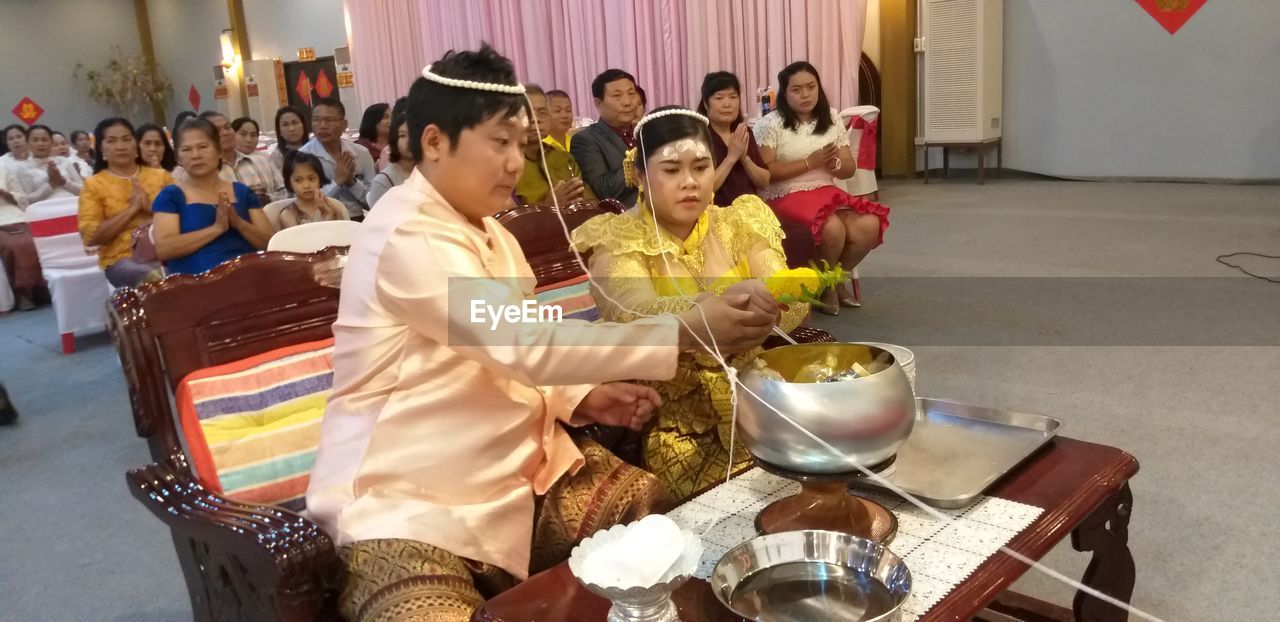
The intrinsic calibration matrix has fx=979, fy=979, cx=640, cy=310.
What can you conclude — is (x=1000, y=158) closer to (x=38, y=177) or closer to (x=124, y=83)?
(x=38, y=177)

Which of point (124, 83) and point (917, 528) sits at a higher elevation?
point (124, 83)

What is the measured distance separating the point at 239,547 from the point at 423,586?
268mm

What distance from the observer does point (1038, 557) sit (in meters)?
1.32

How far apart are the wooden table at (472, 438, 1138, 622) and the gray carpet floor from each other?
1.11 feet

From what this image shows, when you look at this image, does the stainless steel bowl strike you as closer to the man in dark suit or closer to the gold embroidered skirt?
the gold embroidered skirt

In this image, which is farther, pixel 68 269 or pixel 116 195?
A: pixel 68 269

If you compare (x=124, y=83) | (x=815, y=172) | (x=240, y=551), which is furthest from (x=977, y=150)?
(x=124, y=83)

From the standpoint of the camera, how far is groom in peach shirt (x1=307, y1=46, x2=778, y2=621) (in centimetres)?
133

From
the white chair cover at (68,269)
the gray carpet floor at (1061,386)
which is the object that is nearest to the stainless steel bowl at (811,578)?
the gray carpet floor at (1061,386)

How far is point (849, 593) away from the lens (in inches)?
47.9

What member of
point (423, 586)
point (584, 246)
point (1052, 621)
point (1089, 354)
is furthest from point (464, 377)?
point (1089, 354)

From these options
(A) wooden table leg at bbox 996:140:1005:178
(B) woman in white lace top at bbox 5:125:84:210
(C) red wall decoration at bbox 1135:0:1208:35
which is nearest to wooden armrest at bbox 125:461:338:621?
(B) woman in white lace top at bbox 5:125:84:210

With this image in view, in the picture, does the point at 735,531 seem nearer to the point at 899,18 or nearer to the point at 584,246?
the point at 584,246

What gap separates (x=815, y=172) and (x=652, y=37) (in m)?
3.20
